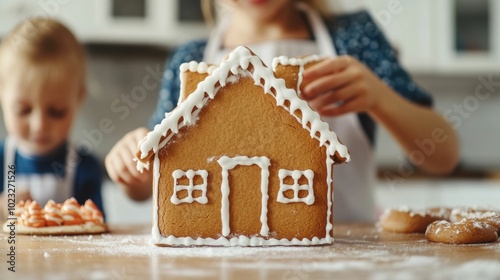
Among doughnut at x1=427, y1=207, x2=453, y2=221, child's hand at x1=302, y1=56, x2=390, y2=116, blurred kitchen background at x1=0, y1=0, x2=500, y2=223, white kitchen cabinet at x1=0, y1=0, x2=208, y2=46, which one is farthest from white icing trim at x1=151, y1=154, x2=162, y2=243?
white kitchen cabinet at x1=0, y1=0, x2=208, y2=46

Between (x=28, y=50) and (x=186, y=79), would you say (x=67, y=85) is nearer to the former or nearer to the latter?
(x=28, y=50)

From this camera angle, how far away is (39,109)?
1.65m

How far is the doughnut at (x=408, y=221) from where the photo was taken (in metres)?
1.18

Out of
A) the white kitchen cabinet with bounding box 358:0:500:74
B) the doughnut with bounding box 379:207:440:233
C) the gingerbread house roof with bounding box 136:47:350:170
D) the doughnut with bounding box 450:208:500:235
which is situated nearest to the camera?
the gingerbread house roof with bounding box 136:47:350:170

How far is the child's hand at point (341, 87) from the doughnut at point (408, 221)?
25 centimetres

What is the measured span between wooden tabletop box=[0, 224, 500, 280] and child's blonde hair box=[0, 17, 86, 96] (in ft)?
2.29

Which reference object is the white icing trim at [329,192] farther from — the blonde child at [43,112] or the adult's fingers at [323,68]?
the blonde child at [43,112]

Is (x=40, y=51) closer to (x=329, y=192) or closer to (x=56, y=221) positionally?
(x=56, y=221)

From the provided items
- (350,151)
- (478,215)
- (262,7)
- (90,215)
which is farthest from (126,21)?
(478,215)

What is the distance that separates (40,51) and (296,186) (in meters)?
0.96

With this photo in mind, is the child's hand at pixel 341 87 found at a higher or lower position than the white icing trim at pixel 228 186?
higher

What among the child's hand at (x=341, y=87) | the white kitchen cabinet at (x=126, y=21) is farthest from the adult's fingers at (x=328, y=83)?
the white kitchen cabinet at (x=126, y=21)

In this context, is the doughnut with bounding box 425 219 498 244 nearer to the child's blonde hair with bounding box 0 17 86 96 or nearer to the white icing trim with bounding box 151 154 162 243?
the white icing trim with bounding box 151 154 162 243

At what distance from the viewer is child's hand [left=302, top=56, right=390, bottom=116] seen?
122 cm
